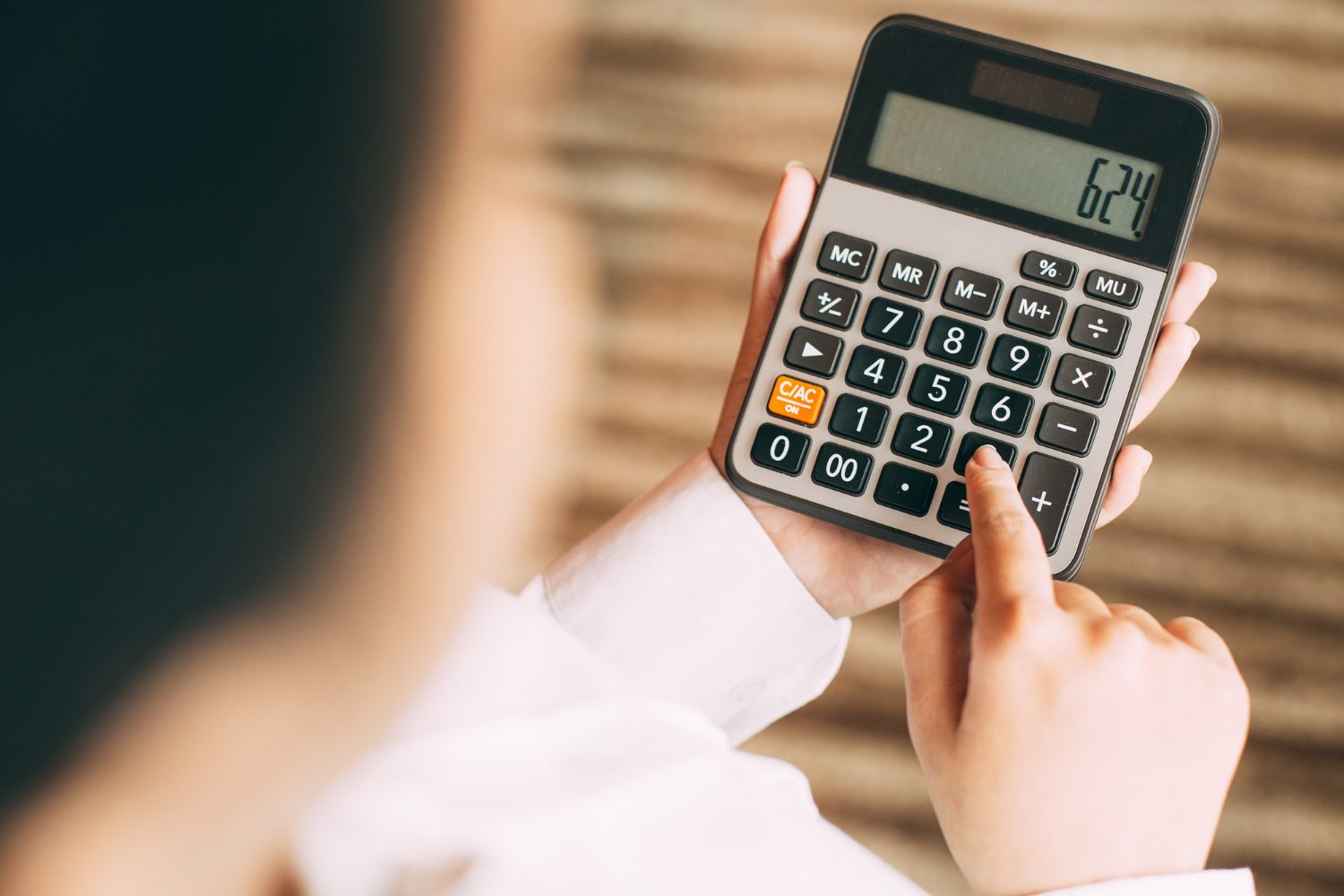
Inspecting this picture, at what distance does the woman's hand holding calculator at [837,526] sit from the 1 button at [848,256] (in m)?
0.02

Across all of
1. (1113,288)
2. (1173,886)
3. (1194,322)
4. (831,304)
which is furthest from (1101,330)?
(1194,322)

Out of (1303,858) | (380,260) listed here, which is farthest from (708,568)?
(1303,858)

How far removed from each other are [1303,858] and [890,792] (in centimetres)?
29

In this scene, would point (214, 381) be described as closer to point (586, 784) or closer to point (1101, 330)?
point (586, 784)

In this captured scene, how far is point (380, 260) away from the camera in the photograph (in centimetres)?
16

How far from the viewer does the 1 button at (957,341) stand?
1.49ft

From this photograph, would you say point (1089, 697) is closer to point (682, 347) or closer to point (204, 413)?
point (204, 413)

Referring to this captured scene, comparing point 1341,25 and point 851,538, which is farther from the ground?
point 1341,25

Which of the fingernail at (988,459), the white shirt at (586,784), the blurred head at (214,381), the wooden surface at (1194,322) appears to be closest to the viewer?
the blurred head at (214,381)

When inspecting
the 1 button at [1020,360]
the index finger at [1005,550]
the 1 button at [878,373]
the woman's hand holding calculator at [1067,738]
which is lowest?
the woman's hand holding calculator at [1067,738]

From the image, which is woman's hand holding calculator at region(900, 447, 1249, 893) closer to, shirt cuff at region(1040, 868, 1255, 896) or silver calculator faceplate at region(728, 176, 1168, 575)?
shirt cuff at region(1040, 868, 1255, 896)

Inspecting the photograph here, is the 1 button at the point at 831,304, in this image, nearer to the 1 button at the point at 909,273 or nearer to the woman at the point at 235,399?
the 1 button at the point at 909,273

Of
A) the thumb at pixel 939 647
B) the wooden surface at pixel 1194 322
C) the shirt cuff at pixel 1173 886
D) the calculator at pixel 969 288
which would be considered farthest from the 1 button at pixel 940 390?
the wooden surface at pixel 1194 322

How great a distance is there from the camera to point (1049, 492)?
44cm
